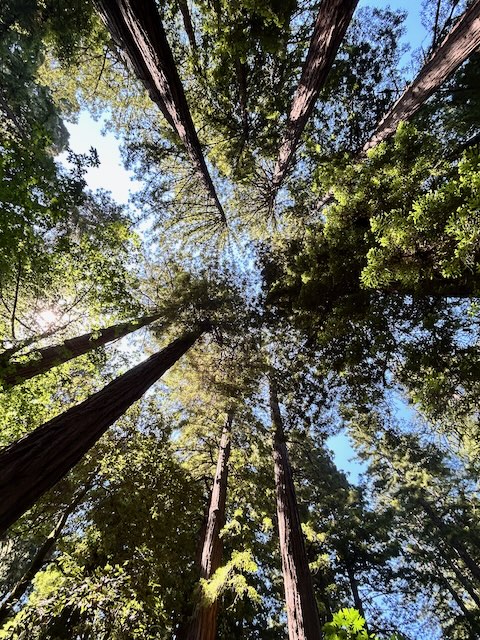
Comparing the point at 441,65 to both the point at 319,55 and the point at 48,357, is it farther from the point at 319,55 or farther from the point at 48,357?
the point at 48,357

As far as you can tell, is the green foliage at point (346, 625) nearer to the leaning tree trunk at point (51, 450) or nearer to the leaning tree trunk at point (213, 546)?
the leaning tree trunk at point (51, 450)

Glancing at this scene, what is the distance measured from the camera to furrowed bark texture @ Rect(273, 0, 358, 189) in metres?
4.85

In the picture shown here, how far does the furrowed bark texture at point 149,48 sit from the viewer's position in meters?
4.05

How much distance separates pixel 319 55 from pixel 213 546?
1002cm

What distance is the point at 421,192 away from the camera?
4227 millimetres

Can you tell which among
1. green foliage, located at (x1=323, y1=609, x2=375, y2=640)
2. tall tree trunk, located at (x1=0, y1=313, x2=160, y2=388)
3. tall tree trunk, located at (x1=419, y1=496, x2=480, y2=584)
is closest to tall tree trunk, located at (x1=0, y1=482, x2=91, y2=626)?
tall tree trunk, located at (x1=0, y1=313, x2=160, y2=388)

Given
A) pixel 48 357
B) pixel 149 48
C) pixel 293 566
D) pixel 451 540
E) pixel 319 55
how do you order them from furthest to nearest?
pixel 451 540 < pixel 48 357 < pixel 293 566 < pixel 319 55 < pixel 149 48

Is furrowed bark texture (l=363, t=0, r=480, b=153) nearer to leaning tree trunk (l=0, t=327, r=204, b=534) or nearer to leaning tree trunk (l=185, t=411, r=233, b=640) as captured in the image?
leaning tree trunk (l=0, t=327, r=204, b=534)

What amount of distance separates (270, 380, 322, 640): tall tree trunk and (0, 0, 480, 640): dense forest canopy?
0.05 meters

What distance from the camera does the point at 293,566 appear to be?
19.2 ft

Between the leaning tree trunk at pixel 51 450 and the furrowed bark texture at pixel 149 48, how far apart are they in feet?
16.7

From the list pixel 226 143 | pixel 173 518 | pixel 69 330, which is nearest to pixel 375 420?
pixel 173 518

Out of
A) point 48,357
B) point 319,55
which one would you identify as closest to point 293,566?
point 48,357

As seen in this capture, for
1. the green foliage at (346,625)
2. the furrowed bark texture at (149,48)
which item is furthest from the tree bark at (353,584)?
the furrowed bark texture at (149,48)
